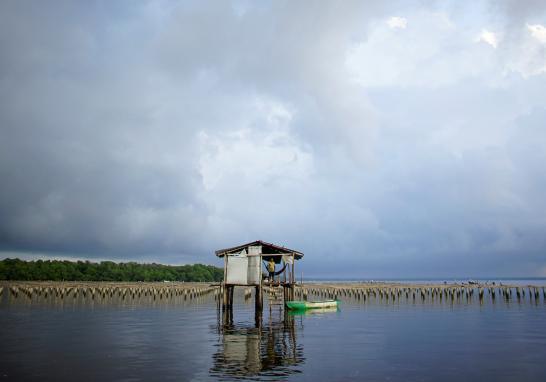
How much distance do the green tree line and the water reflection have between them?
98.3 m

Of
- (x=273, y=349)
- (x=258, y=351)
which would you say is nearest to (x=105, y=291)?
(x=273, y=349)

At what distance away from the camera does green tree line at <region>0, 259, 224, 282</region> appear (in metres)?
118

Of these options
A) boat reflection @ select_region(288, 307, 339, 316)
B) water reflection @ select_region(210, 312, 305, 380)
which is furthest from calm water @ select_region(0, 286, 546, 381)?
boat reflection @ select_region(288, 307, 339, 316)

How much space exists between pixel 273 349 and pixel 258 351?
3.26 ft

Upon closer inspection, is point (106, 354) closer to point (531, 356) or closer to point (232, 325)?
point (232, 325)

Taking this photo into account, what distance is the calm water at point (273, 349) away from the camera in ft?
63.9

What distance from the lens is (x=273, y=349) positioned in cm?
2505

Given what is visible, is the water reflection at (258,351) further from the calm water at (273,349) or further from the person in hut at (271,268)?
the person in hut at (271,268)

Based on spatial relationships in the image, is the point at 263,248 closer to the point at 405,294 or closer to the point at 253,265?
the point at 253,265

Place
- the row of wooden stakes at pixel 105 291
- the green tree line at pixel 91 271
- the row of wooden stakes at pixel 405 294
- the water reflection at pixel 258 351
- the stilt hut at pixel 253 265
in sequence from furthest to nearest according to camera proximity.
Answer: the green tree line at pixel 91 271 → the row of wooden stakes at pixel 105 291 → the row of wooden stakes at pixel 405 294 → the stilt hut at pixel 253 265 → the water reflection at pixel 258 351

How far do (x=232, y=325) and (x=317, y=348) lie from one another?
42.6 ft

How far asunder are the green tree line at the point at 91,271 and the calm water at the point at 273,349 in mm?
84596

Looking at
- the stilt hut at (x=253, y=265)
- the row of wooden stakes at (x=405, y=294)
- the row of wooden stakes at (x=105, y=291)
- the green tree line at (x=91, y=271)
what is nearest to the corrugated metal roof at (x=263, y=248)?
the stilt hut at (x=253, y=265)

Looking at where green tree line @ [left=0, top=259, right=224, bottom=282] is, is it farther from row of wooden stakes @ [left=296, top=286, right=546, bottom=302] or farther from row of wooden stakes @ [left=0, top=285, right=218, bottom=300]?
row of wooden stakes @ [left=296, top=286, right=546, bottom=302]
